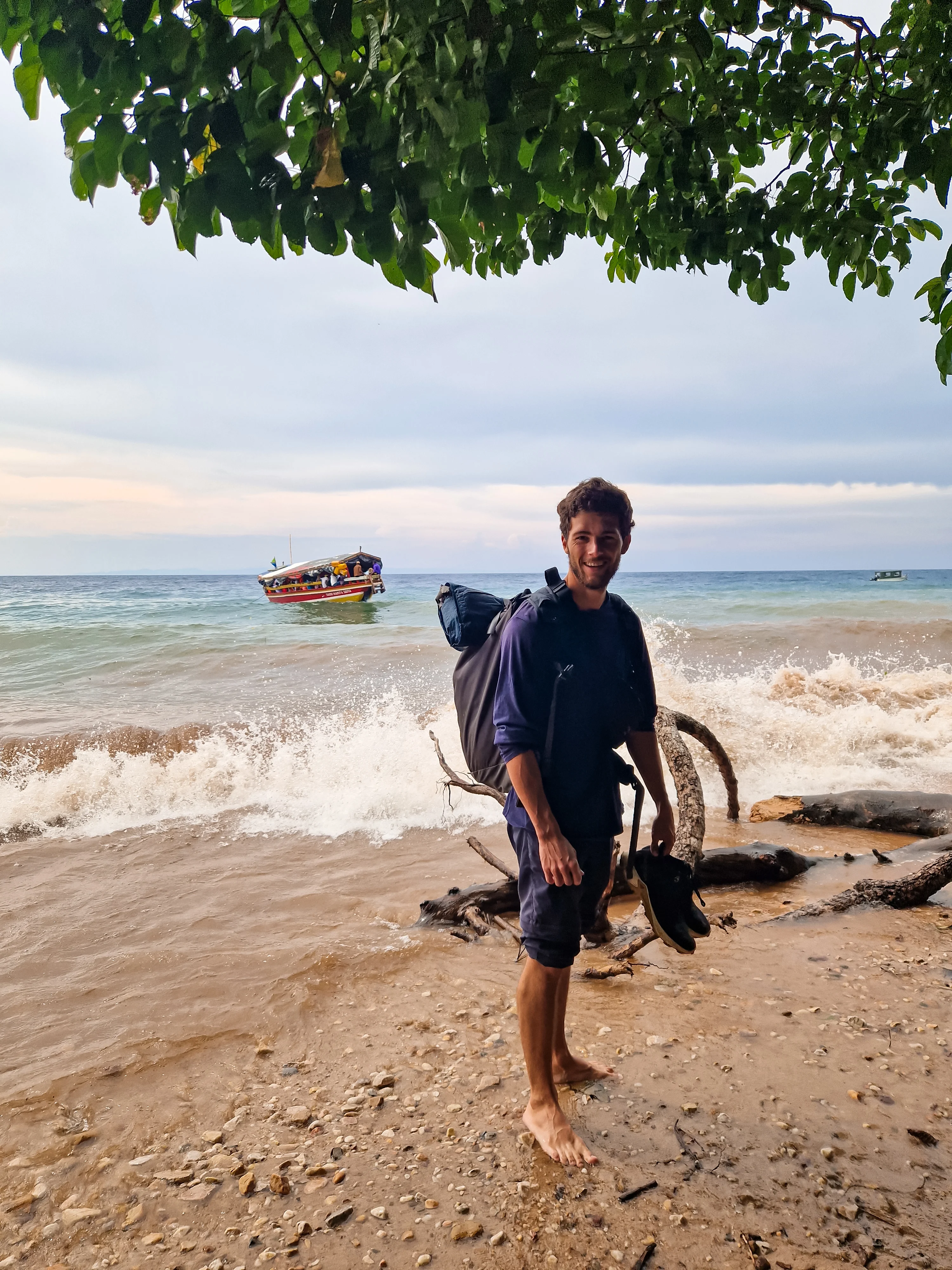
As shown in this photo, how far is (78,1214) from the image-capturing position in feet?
8.03

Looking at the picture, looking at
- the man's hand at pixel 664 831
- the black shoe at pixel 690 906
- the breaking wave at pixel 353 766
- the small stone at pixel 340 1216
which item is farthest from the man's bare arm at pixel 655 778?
the breaking wave at pixel 353 766

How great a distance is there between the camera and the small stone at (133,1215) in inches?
93.6

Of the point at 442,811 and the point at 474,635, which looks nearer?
the point at 474,635

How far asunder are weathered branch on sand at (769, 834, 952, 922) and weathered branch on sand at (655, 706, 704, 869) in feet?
2.37

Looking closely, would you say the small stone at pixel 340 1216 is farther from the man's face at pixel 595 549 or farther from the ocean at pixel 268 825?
the man's face at pixel 595 549

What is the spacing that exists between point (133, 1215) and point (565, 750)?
213 cm

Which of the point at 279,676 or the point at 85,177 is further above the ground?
the point at 85,177

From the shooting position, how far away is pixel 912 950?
400 centimetres

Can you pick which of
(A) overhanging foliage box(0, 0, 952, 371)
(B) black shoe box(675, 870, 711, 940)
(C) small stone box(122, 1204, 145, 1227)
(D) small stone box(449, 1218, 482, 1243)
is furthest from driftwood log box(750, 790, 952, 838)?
(A) overhanging foliage box(0, 0, 952, 371)

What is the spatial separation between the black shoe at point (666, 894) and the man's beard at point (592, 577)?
3.47 ft

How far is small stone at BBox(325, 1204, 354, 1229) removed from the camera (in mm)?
2277

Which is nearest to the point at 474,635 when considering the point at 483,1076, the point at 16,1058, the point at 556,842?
the point at 556,842

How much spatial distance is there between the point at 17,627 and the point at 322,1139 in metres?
29.2

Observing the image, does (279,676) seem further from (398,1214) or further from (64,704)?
(398,1214)
